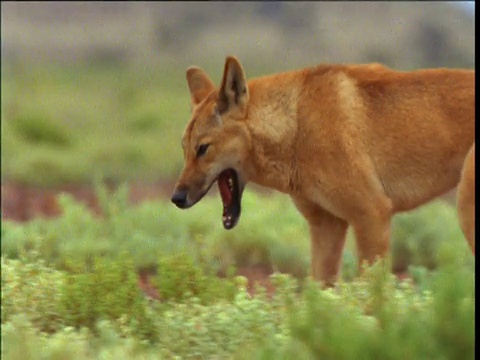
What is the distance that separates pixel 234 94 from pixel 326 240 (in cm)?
113

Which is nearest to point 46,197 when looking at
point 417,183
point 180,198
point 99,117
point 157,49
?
point 99,117

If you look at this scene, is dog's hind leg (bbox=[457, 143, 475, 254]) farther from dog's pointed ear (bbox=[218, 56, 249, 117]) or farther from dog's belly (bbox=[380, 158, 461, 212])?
dog's pointed ear (bbox=[218, 56, 249, 117])

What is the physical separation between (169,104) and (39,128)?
2.55 m

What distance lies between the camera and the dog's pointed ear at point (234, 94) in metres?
7.70

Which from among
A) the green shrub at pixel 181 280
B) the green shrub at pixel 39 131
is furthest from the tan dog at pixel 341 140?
the green shrub at pixel 39 131

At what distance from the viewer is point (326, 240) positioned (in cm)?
805

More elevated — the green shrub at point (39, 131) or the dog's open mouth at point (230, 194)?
the green shrub at point (39, 131)

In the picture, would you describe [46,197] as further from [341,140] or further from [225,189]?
[341,140]

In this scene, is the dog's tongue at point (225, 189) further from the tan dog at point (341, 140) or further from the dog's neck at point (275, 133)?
the dog's neck at point (275, 133)

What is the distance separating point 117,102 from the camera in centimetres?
2400

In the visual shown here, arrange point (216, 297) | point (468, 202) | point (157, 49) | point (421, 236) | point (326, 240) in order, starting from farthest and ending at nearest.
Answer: point (157, 49) < point (421, 236) < point (326, 240) < point (216, 297) < point (468, 202)

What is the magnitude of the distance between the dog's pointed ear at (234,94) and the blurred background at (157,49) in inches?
532

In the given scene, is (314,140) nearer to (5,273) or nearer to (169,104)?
(5,273)

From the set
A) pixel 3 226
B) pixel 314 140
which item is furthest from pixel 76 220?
pixel 314 140
